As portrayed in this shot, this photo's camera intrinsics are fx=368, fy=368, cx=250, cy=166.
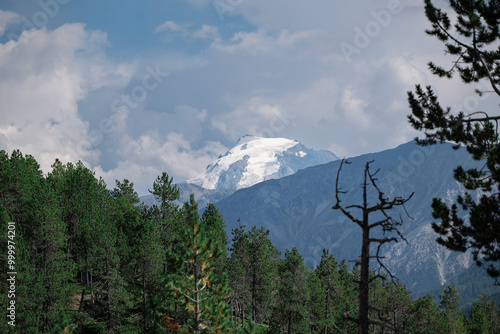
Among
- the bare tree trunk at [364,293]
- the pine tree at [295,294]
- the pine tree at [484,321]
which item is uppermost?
the bare tree trunk at [364,293]

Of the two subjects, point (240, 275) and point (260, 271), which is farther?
point (260, 271)

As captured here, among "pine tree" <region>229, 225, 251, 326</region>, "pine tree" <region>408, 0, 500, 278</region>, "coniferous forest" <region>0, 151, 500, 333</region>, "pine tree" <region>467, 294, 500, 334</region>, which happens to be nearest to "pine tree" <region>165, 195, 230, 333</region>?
"coniferous forest" <region>0, 151, 500, 333</region>

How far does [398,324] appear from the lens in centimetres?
4850

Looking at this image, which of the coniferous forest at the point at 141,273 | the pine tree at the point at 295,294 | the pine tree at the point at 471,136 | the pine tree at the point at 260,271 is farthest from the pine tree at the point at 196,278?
the pine tree at the point at 260,271

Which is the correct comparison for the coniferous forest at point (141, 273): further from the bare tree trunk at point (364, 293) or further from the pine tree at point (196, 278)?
the bare tree trunk at point (364, 293)

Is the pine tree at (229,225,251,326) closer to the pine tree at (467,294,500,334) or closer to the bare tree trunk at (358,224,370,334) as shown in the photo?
the bare tree trunk at (358,224,370,334)

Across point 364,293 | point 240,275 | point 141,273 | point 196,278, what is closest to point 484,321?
point 240,275

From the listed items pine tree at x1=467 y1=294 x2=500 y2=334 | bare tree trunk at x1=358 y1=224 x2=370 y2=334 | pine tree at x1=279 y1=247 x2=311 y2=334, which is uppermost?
bare tree trunk at x1=358 y1=224 x2=370 y2=334

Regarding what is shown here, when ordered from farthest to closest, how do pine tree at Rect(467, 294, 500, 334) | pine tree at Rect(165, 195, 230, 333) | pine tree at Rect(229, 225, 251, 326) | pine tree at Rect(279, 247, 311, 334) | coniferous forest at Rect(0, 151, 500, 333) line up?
1. pine tree at Rect(467, 294, 500, 334)
2. pine tree at Rect(229, 225, 251, 326)
3. pine tree at Rect(279, 247, 311, 334)
4. coniferous forest at Rect(0, 151, 500, 333)
5. pine tree at Rect(165, 195, 230, 333)

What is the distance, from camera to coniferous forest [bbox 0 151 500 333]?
814 inches

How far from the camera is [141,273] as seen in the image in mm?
44125

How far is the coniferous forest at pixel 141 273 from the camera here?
2067cm

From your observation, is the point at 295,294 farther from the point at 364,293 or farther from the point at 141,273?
the point at 364,293

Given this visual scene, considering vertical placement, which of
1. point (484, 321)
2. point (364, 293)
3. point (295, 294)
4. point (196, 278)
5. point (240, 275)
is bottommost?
point (484, 321)
